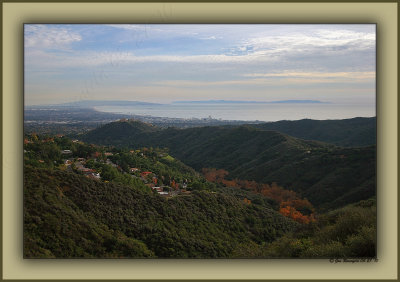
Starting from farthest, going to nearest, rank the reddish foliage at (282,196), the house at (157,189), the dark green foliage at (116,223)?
the reddish foliage at (282,196), the house at (157,189), the dark green foliage at (116,223)

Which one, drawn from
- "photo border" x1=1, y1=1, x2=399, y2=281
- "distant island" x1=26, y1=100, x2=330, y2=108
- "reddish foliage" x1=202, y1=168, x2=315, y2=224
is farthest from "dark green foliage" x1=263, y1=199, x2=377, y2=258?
"reddish foliage" x1=202, y1=168, x2=315, y2=224

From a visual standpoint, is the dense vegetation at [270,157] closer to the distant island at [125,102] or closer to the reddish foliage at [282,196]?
the reddish foliage at [282,196]

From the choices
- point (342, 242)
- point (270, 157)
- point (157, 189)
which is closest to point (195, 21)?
point (157, 189)

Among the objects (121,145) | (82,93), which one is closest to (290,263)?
(82,93)

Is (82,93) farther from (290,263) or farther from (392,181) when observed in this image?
(392,181)

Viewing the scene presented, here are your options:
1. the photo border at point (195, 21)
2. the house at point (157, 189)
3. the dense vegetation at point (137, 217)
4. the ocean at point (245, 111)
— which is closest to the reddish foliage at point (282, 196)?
the dense vegetation at point (137, 217)

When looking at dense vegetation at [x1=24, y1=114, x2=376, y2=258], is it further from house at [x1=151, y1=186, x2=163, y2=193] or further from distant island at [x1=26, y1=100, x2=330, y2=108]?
distant island at [x1=26, y1=100, x2=330, y2=108]
